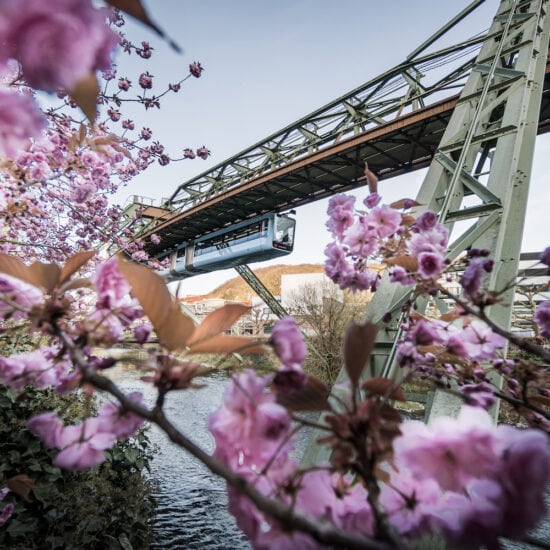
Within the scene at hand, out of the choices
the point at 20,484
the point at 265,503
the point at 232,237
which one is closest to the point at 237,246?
the point at 232,237


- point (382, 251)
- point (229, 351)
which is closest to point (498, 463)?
point (229, 351)

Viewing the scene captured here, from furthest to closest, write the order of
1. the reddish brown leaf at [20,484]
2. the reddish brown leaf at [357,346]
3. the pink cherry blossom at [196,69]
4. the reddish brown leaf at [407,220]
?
the pink cherry blossom at [196,69]
the reddish brown leaf at [407,220]
the reddish brown leaf at [20,484]
the reddish brown leaf at [357,346]

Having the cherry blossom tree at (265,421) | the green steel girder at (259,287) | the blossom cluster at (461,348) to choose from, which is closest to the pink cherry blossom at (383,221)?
the blossom cluster at (461,348)

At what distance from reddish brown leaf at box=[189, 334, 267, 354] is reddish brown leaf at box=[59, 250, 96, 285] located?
0.83ft

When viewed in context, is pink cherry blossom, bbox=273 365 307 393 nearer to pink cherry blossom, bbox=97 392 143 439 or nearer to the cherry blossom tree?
the cherry blossom tree

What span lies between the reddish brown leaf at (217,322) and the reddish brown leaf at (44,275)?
9.7 inches

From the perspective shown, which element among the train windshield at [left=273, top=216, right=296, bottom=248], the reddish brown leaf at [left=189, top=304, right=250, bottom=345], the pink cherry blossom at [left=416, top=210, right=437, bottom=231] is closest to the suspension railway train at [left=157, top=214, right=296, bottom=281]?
the train windshield at [left=273, top=216, right=296, bottom=248]

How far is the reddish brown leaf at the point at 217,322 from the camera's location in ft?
1.43

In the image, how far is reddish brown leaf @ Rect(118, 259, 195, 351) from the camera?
0.40 metres

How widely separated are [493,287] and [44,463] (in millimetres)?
2945

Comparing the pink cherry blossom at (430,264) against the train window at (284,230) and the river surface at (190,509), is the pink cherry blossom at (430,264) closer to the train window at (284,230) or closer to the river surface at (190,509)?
the river surface at (190,509)

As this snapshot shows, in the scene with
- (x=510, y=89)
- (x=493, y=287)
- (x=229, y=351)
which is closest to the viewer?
(x=229, y=351)

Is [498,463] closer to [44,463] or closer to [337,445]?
[337,445]

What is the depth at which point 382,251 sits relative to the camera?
1.18 meters
